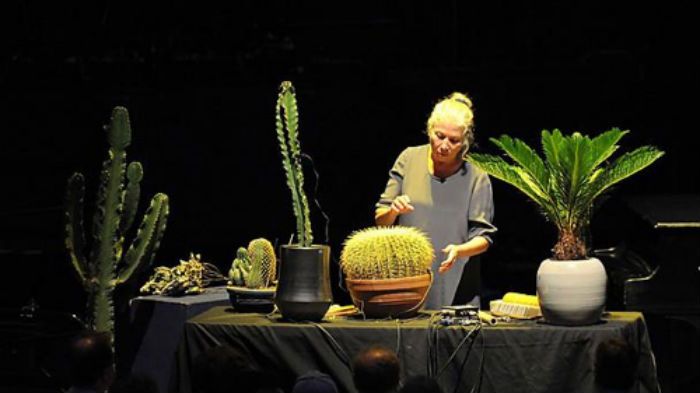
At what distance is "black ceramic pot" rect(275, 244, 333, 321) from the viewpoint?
4.59 meters

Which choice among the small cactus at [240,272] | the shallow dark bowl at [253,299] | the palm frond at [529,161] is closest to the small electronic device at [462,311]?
the palm frond at [529,161]

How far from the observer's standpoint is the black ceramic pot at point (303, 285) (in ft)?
15.1

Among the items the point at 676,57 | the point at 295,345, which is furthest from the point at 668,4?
the point at 295,345

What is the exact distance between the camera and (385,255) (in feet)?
14.8

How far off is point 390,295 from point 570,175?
2.53 feet

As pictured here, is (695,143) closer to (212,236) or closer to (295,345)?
(212,236)

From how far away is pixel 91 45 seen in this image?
867 centimetres

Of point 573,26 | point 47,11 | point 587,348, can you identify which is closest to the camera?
point 587,348

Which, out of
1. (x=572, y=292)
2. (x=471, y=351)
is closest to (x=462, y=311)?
(x=471, y=351)

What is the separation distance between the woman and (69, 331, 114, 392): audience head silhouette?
1.47 meters

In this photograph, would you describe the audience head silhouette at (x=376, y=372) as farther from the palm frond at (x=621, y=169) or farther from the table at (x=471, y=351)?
the palm frond at (x=621, y=169)

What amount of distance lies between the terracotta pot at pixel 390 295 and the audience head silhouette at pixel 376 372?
63 centimetres

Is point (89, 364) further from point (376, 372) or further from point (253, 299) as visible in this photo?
point (253, 299)

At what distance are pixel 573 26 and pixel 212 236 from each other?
2747 millimetres
